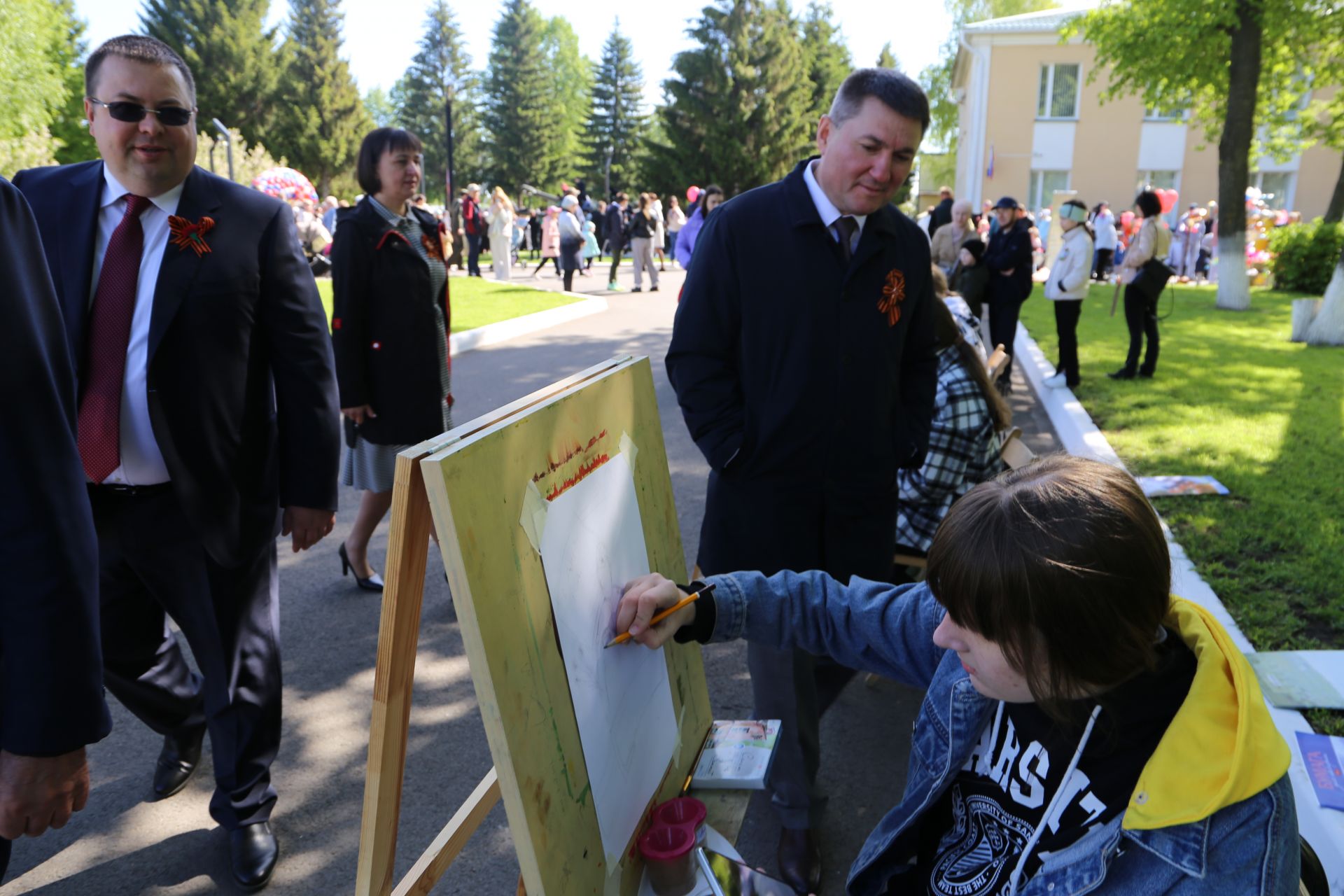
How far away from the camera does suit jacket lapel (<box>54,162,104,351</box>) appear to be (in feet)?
8.11

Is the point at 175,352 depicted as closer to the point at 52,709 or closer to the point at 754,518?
the point at 52,709

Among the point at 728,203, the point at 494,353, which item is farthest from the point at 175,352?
the point at 494,353

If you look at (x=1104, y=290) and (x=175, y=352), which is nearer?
(x=175, y=352)

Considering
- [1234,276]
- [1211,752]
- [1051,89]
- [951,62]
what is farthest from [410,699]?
[951,62]

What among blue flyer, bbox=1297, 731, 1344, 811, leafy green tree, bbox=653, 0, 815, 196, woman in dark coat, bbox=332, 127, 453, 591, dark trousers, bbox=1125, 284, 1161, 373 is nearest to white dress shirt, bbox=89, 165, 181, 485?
woman in dark coat, bbox=332, 127, 453, 591

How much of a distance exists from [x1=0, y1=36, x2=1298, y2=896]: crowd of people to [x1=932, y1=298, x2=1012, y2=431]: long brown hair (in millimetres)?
12

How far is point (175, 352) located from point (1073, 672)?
2264 mm

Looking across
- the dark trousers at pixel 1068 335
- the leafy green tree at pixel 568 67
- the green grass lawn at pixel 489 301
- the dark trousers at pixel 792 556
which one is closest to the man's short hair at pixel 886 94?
the dark trousers at pixel 792 556

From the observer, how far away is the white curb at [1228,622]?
271cm

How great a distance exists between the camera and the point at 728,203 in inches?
111

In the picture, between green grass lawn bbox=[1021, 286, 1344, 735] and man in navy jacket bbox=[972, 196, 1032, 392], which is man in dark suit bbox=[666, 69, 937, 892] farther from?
man in navy jacket bbox=[972, 196, 1032, 392]

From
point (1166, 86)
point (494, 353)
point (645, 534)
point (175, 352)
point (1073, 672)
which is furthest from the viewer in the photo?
point (1166, 86)

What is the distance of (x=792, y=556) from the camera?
9.19 feet

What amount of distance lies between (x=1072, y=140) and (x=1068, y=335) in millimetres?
30174
